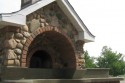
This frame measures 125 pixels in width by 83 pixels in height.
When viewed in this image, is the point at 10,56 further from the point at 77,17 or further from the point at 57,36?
the point at 77,17

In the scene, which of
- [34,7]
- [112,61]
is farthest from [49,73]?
[112,61]

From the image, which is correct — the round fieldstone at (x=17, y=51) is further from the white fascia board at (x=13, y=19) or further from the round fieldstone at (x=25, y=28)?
the white fascia board at (x=13, y=19)

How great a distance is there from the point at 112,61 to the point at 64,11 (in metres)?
37.9

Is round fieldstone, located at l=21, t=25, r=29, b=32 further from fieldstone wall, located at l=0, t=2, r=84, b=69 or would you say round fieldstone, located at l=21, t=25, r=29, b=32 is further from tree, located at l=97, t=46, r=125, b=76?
tree, located at l=97, t=46, r=125, b=76

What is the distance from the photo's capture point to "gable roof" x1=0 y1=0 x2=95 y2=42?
25.8ft

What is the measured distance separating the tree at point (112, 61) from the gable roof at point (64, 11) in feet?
114

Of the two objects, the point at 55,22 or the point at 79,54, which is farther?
the point at 79,54

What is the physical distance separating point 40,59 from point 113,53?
1484 inches

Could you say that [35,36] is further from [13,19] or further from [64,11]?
[64,11]

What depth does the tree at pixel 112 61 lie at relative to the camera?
44.0 meters

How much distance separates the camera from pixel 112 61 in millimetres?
46219

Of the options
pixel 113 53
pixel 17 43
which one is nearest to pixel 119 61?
pixel 113 53

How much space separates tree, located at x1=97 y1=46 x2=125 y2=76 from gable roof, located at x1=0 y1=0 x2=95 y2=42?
34.6m

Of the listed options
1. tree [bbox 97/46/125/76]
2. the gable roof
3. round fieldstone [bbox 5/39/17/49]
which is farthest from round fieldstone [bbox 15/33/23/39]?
tree [bbox 97/46/125/76]
